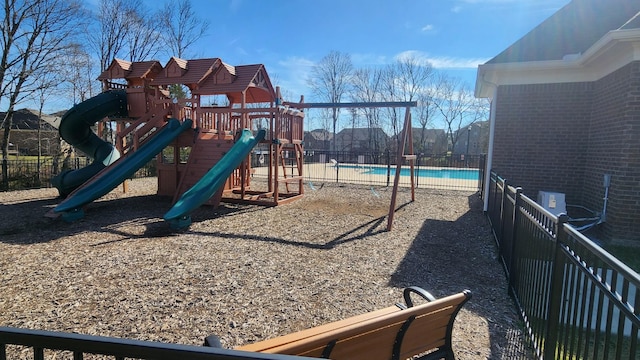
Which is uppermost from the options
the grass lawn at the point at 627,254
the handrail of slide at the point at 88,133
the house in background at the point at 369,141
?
the house in background at the point at 369,141

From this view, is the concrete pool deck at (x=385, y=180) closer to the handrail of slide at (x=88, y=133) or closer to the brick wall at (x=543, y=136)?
the brick wall at (x=543, y=136)

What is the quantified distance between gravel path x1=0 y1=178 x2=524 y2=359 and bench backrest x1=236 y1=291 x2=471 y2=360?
3.20ft

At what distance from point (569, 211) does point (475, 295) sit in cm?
549

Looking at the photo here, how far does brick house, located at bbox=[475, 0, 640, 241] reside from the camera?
6.14 metres

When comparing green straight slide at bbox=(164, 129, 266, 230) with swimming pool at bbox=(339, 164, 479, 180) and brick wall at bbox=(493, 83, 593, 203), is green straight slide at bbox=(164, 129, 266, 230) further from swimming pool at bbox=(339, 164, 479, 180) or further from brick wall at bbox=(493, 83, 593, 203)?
swimming pool at bbox=(339, 164, 479, 180)

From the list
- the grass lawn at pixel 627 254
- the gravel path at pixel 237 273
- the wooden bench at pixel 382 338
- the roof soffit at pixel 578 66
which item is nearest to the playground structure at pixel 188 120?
the gravel path at pixel 237 273

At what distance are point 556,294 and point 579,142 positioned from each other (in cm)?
700

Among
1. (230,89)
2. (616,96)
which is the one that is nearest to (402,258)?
(616,96)

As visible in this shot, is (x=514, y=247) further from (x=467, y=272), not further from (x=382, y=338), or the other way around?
(x=382, y=338)

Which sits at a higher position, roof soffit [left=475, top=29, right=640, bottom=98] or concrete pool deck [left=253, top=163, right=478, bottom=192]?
roof soffit [left=475, top=29, right=640, bottom=98]

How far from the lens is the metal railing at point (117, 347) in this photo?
3.61 ft

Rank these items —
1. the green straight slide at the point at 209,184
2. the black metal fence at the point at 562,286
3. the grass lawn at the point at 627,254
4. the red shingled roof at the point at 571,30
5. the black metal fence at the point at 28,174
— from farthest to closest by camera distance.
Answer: the black metal fence at the point at 28,174 → the red shingled roof at the point at 571,30 → the green straight slide at the point at 209,184 → the grass lawn at the point at 627,254 → the black metal fence at the point at 562,286

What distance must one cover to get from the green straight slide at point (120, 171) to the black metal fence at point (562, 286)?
8144 millimetres

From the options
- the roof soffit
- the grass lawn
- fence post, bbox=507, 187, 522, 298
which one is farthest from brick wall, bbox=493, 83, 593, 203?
fence post, bbox=507, 187, 522, 298
